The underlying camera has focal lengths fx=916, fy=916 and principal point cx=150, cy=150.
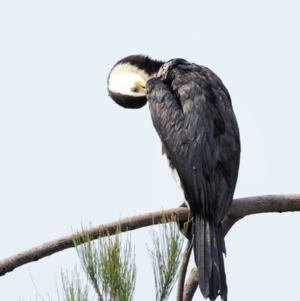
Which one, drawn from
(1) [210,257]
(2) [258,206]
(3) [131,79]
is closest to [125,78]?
(3) [131,79]

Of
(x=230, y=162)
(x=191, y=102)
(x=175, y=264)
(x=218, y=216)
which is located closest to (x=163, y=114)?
(x=191, y=102)

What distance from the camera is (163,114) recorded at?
19.1 ft

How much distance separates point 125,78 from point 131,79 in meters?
0.09

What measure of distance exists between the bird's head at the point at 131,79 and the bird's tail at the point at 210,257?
1.94m

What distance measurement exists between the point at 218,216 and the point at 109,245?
1622 millimetres

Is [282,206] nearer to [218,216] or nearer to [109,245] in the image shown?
[218,216]

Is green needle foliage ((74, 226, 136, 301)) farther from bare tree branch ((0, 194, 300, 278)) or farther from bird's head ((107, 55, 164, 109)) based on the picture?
bird's head ((107, 55, 164, 109))

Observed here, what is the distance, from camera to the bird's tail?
4648mm

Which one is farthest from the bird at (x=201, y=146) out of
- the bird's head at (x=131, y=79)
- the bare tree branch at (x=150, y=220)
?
the bird's head at (x=131, y=79)

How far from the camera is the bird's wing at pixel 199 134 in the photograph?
5.39m

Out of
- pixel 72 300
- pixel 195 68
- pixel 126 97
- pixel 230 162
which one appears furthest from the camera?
pixel 126 97

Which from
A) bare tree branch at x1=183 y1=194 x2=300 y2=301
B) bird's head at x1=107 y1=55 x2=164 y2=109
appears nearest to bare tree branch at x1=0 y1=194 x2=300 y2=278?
bare tree branch at x1=183 y1=194 x2=300 y2=301

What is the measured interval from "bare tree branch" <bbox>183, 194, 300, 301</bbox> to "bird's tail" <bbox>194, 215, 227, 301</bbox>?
7.7 inches

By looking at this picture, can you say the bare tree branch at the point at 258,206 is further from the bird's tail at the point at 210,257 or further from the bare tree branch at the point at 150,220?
the bird's tail at the point at 210,257
